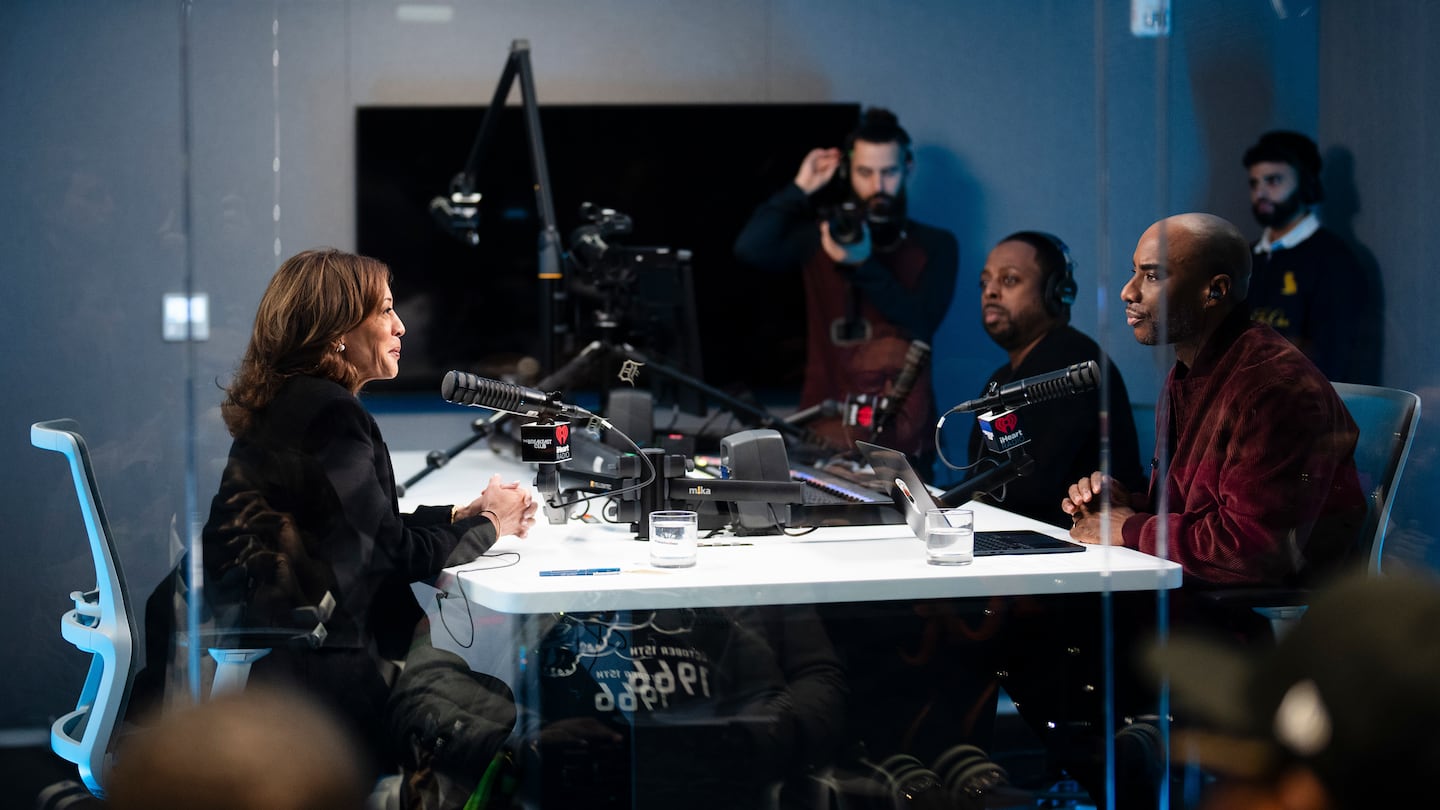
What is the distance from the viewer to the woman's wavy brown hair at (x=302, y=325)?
167cm

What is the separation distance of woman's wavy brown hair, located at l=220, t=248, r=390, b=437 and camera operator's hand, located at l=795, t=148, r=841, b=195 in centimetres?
248

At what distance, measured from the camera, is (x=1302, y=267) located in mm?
1733

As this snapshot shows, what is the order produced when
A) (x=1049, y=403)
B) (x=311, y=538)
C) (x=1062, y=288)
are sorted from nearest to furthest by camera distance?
1. (x=311, y=538)
2. (x=1049, y=403)
3. (x=1062, y=288)

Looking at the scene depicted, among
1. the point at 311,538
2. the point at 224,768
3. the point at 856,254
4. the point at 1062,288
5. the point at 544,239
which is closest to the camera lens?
the point at 224,768

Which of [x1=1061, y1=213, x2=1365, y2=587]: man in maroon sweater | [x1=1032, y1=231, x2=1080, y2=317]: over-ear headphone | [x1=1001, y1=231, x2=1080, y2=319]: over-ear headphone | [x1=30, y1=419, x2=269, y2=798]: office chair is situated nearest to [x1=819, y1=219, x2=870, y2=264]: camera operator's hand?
[x1=1001, y1=231, x2=1080, y2=319]: over-ear headphone

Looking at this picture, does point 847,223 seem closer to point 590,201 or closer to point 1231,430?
point 590,201

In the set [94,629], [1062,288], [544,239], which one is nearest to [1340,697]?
[94,629]

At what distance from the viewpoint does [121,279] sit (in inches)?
68.2

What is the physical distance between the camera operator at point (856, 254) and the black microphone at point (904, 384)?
0.44m

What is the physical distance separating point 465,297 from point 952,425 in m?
2.33

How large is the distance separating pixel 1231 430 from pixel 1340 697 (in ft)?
4.54

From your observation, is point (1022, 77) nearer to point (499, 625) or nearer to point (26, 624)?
point (499, 625)

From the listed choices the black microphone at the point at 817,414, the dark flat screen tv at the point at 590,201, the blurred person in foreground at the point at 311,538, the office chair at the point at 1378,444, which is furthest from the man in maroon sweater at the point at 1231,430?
the dark flat screen tv at the point at 590,201

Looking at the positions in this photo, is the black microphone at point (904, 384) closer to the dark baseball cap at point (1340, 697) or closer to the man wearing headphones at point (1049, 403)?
the man wearing headphones at point (1049, 403)
